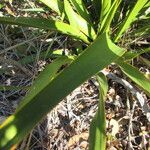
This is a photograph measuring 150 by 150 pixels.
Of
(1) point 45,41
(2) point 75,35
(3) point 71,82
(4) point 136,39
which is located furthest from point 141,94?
(3) point 71,82

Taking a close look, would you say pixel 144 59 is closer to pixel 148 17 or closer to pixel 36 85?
pixel 148 17

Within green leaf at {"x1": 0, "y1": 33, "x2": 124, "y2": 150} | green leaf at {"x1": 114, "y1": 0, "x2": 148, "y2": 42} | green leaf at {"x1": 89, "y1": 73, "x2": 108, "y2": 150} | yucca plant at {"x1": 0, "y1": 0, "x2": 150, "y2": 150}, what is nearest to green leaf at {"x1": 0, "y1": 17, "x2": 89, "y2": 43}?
yucca plant at {"x1": 0, "y1": 0, "x2": 150, "y2": 150}

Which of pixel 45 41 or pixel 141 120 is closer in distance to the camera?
pixel 141 120

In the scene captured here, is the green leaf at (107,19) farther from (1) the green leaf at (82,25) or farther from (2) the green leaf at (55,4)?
(2) the green leaf at (55,4)

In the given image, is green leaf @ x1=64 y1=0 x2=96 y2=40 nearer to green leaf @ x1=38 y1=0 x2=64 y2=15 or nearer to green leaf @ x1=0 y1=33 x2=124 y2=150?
green leaf @ x1=38 y1=0 x2=64 y2=15

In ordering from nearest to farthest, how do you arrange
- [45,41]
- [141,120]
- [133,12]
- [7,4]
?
[133,12], [141,120], [45,41], [7,4]

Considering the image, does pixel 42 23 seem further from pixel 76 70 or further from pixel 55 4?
→ pixel 76 70

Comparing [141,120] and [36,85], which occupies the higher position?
[36,85]

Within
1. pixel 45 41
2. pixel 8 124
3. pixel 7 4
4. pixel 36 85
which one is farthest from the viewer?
pixel 7 4
